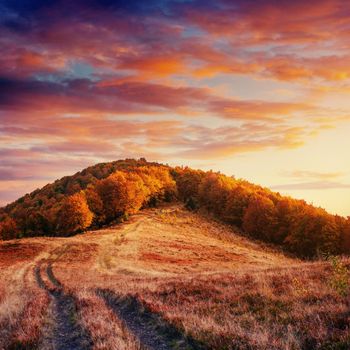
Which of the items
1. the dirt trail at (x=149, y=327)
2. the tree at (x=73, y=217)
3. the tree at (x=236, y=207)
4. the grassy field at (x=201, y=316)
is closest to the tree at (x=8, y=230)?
the tree at (x=73, y=217)

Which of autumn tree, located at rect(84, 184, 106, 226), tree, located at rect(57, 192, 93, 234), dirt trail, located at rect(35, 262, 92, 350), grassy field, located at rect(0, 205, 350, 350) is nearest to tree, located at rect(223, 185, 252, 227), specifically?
autumn tree, located at rect(84, 184, 106, 226)

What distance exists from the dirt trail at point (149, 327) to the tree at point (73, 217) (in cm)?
6786

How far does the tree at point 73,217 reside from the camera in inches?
3322

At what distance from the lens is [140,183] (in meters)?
107

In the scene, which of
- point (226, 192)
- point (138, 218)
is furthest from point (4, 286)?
point (226, 192)

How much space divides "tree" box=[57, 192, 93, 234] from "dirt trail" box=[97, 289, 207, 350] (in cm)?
6786

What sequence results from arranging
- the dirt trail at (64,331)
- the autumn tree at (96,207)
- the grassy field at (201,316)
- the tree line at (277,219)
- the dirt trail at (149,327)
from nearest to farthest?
the grassy field at (201,316), the dirt trail at (149,327), the dirt trail at (64,331), the tree line at (277,219), the autumn tree at (96,207)

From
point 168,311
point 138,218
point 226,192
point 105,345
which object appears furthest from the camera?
point 226,192

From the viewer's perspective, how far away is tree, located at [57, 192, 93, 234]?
277ft

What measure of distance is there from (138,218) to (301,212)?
42048 millimetres

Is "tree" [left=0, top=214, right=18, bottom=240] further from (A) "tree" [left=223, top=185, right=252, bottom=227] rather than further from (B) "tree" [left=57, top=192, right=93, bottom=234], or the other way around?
(A) "tree" [left=223, top=185, right=252, bottom=227]

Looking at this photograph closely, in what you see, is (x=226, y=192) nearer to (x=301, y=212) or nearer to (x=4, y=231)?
(x=301, y=212)

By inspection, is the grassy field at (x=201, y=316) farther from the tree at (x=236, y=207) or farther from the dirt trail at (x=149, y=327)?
the tree at (x=236, y=207)

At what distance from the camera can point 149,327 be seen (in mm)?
13445
